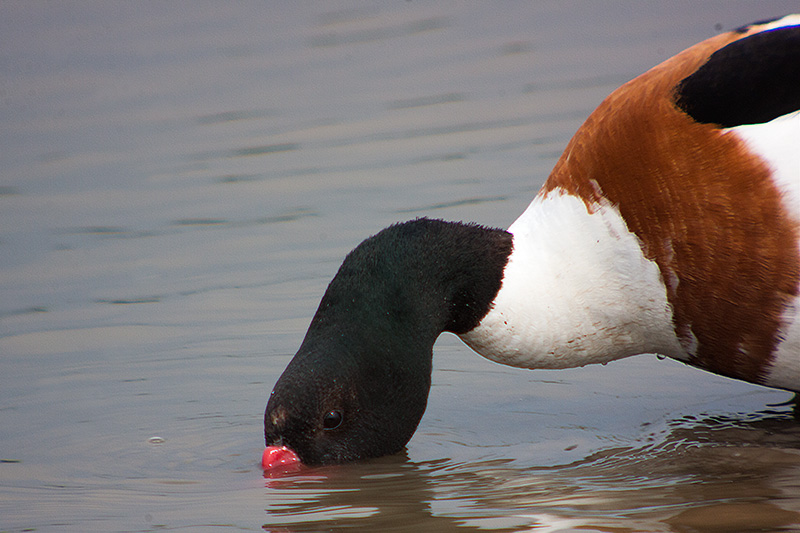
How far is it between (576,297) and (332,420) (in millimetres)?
814

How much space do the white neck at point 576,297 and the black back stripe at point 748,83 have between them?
40 cm

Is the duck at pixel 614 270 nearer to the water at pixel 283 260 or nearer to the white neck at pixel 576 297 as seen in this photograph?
the white neck at pixel 576 297

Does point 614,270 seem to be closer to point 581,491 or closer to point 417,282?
point 417,282

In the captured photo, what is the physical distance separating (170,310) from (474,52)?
13.7 ft

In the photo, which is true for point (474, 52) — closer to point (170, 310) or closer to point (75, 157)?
point (75, 157)

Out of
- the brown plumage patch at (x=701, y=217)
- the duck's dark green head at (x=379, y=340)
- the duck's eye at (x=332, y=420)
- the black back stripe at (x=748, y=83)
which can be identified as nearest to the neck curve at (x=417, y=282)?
the duck's dark green head at (x=379, y=340)

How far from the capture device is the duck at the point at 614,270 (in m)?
3.41

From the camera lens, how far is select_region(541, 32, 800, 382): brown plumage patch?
134 inches

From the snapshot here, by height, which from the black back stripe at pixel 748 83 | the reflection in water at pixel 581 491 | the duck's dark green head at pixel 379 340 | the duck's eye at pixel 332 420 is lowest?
the reflection in water at pixel 581 491

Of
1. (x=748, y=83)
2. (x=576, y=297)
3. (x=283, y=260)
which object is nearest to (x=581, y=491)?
(x=576, y=297)

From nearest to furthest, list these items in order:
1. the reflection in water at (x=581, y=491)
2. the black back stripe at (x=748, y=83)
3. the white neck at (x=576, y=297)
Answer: the reflection in water at (x=581, y=491), the black back stripe at (x=748, y=83), the white neck at (x=576, y=297)

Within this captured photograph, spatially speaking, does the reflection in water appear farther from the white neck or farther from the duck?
the white neck

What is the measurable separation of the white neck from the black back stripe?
1.32ft

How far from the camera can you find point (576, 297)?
3.65m
